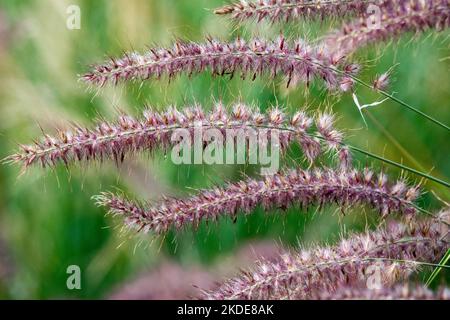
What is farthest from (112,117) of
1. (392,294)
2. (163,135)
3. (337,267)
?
(392,294)

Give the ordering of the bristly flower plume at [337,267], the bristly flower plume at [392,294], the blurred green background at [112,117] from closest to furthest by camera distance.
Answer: the bristly flower plume at [392,294]
the bristly flower plume at [337,267]
the blurred green background at [112,117]

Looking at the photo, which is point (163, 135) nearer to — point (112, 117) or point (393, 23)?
point (393, 23)

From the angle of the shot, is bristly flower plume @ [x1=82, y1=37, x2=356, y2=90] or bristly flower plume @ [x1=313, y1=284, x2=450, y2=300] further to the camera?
bristly flower plume @ [x1=82, y1=37, x2=356, y2=90]

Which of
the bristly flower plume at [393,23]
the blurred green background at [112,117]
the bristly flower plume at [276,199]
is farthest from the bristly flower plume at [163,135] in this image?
the blurred green background at [112,117]

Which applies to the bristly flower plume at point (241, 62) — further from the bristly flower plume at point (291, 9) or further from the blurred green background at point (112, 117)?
the blurred green background at point (112, 117)

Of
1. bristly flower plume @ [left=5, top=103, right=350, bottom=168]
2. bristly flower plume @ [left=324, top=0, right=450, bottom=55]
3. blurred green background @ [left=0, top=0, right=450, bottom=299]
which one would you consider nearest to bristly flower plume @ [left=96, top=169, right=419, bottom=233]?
bristly flower plume @ [left=5, top=103, right=350, bottom=168]

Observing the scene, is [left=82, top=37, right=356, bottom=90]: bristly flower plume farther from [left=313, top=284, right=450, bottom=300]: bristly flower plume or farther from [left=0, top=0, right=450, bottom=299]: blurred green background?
[left=0, top=0, right=450, bottom=299]: blurred green background
